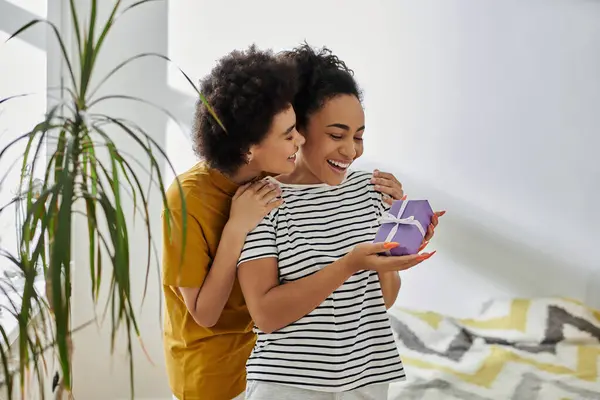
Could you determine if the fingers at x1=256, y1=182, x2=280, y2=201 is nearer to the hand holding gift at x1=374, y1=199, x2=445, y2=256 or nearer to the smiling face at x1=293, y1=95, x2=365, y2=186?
the smiling face at x1=293, y1=95, x2=365, y2=186

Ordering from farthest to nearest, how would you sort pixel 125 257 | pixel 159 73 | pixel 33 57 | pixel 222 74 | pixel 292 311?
pixel 159 73, pixel 33 57, pixel 222 74, pixel 292 311, pixel 125 257

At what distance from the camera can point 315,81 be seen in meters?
1.62

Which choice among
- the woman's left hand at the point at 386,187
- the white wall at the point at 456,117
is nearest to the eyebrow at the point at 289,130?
the woman's left hand at the point at 386,187

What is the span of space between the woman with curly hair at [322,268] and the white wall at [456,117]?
1.48 metres

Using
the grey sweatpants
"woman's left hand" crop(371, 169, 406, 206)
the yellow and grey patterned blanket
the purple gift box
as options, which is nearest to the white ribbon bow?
the purple gift box

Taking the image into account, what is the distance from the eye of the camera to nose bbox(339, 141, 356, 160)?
159 cm

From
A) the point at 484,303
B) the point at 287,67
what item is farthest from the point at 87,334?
the point at 287,67

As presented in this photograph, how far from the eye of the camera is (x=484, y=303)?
312 cm

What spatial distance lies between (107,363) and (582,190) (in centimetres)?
207

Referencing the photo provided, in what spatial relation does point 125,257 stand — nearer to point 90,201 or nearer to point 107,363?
point 90,201

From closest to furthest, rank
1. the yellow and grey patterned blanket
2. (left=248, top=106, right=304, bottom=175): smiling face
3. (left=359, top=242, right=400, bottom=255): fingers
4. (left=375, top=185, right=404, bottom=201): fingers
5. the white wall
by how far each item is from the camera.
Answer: (left=359, top=242, right=400, bottom=255): fingers → (left=248, top=106, right=304, bottom=175): smiling face → (left=375, top=185, right=404, bottom=201): fingers → the yellow and grey patterned blanket → the white wall

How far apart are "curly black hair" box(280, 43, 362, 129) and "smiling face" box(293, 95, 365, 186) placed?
0.05ft

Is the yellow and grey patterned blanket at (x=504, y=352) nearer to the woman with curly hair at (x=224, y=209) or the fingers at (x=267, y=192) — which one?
the woman with curly hair at (x=224, y=209)

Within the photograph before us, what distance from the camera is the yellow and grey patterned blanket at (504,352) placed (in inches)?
100
